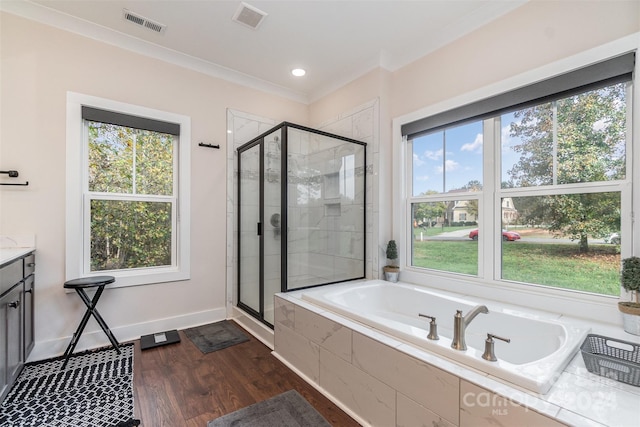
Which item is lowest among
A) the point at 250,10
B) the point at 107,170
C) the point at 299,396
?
the point at 299,396

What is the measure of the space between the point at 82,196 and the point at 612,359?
3638mm

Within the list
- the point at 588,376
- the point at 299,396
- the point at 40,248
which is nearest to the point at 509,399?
the point at 588,376

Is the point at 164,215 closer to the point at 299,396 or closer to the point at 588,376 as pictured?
the point at 299,396

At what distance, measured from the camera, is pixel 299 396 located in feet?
6.06

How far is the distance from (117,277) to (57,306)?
0.44 meters

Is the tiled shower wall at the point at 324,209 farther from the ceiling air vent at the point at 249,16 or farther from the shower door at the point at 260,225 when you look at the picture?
the ceiling air vent at the point at 249,16

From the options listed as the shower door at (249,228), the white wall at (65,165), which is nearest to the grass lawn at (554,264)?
the shower door at (249,228)

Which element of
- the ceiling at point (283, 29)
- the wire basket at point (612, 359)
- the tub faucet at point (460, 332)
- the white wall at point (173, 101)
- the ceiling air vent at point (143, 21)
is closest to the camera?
the wire basket at point (612, 359)

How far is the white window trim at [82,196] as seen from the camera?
2.38 m

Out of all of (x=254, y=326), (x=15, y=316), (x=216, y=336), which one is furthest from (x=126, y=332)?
(x=254, y=326)

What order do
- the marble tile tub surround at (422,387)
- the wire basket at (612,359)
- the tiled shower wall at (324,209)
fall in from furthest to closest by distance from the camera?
the tiled shower wall at (324,209) < the wire basket at (612,359) < the marble tile tub surround at (422,387)

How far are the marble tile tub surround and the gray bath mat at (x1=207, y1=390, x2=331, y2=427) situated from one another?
0.62 feet

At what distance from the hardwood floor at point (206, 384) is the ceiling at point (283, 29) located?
9.14 ft

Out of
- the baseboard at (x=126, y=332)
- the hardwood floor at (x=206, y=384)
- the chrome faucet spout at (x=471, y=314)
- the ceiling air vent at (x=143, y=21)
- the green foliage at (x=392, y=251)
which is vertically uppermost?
the ceiling air vent at (x=143, y=21)
